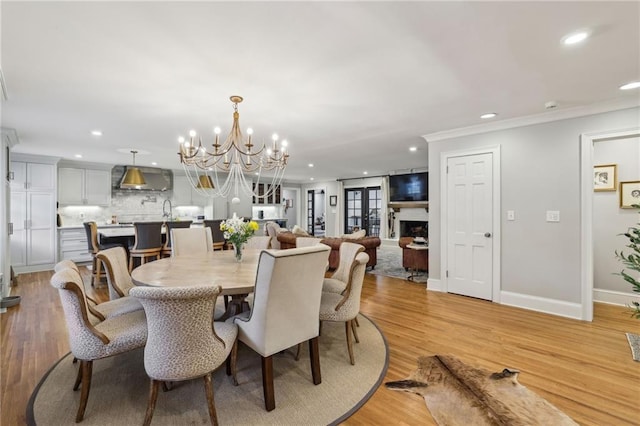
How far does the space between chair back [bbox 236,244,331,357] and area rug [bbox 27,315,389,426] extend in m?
0.38

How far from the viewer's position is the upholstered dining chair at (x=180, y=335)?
148cm

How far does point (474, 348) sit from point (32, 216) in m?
7.75

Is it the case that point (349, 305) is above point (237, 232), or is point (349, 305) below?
below

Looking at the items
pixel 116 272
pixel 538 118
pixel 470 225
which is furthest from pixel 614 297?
pixel 116 272

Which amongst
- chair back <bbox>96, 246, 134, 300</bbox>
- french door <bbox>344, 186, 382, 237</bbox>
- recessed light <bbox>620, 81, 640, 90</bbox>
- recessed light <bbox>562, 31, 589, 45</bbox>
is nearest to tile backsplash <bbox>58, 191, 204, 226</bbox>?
chair back <bbox>96, 246, 134, 300</bbox>

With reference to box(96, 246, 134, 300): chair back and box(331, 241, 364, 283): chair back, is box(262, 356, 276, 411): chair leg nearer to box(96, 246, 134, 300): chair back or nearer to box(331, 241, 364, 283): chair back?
box(331, 241, 364, 283): chair back

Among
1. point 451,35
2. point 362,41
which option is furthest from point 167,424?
point 451,35

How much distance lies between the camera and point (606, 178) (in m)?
3.96

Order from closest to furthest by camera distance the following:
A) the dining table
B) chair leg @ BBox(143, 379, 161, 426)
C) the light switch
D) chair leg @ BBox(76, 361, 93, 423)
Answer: chair leg @ BBox(143, 379, 161, 426) → chair leg @ BBox(76, 361, 93, 423) → the dining table → the light switch

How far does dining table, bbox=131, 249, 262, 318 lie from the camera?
78.1 inches

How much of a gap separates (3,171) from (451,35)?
5.43 metres

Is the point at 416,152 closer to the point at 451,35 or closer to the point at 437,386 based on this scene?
the point at 451,35

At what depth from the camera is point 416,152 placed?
5.81 m

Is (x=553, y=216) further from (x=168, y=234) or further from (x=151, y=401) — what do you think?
(x=168, y=234)
